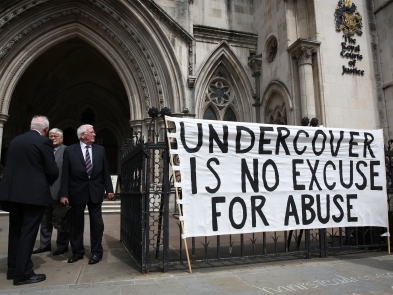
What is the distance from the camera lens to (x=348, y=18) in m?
11.1

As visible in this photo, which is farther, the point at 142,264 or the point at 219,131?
the point at 219,131

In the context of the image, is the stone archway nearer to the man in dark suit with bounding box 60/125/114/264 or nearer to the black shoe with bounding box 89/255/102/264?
the man in dark suit with bounding box 60/125/114/264

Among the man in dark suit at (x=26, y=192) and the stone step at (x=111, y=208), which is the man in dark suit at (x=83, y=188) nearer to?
the man in dark suit at (x=26, y=192)

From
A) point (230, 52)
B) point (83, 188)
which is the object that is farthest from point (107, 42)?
point (83, 188)

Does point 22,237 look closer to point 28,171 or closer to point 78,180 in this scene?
point 28,171

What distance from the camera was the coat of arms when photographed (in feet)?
35.7

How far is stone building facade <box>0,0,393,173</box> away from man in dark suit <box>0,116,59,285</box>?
8.18m

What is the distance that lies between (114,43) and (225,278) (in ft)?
35.6

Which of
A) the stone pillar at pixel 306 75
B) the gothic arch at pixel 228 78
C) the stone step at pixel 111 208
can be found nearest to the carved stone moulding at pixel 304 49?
the stone pillar at pixel 306 75

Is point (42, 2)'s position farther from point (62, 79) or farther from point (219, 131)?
point (219, 131)

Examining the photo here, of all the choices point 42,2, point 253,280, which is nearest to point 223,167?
point 253,280

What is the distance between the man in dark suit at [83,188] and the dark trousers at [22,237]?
2.19 feet

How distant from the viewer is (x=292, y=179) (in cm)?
462

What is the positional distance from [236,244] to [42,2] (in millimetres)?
10831
